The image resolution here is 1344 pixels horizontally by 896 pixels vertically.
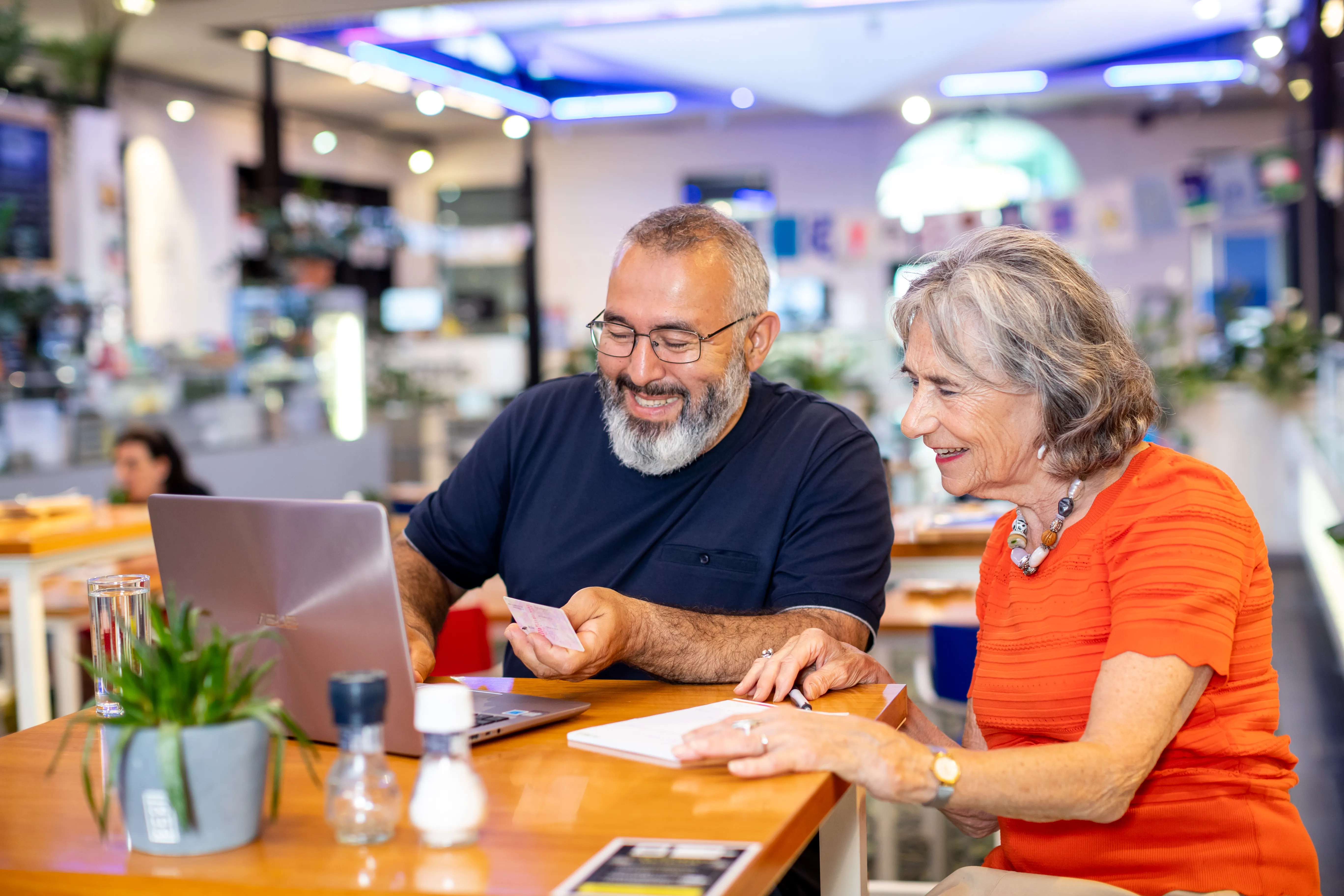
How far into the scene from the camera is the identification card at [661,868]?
958mm

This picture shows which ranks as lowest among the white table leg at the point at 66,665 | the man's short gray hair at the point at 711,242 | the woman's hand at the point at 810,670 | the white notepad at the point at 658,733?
the white table leg at the point at 66,665

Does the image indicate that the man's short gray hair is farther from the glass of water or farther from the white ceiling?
the white ceiling

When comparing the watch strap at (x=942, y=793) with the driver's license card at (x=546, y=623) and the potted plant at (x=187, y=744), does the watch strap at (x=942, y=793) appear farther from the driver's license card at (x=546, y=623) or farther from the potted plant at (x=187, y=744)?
the potted plant at (x=187, y=744)

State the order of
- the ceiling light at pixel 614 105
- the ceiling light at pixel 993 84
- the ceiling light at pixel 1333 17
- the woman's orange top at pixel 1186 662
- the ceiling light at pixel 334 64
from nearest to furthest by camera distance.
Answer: the woman's orange top at pixel 1186 662 → the ceiling light at pixel 1333 17 → the ceiling light at pixel 334 64 → the ceiling light at pixel 993 84 → the ceiling light at pixel 614 105

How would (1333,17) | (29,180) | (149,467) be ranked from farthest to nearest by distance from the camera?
(29,180), (1333,17), (149,467)

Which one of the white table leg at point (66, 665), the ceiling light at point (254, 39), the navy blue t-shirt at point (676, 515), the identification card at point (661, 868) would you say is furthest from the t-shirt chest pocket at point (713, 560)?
the ceiling light at point (254, 39)

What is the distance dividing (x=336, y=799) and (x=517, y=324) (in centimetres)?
1350

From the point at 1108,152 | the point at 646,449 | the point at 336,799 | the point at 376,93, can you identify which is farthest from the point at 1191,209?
the point at 336,799

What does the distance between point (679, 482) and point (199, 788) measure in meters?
1.11

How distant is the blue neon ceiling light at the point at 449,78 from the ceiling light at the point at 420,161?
2.64 meters

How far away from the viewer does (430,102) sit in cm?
1164

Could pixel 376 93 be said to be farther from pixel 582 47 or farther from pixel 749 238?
pixel 749 238

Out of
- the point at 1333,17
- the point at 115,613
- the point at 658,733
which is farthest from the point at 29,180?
the point at 658,733

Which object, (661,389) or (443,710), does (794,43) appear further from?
(443,710)
